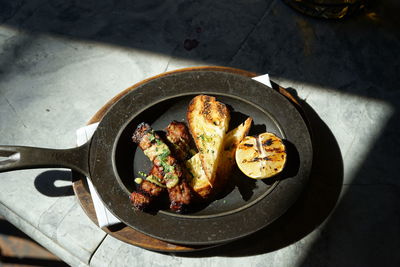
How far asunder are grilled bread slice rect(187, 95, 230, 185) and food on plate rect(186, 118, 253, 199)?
5cm

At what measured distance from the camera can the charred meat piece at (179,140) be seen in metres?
1.99

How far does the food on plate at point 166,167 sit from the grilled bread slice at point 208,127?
155 millimetres

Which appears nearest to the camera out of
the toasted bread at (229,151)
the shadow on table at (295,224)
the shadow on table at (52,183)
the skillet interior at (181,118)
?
the skillet interior at (181,118)

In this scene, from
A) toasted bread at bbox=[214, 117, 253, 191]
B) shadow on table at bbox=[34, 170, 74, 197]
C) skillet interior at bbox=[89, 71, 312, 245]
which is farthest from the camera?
shadow on table at bbox=[34, 170, 74, 197]

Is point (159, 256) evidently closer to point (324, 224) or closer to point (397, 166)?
point (324, 224)

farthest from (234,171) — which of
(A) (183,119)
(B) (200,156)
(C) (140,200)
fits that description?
(C) (140,200)

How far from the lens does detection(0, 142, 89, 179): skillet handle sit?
1.82 m

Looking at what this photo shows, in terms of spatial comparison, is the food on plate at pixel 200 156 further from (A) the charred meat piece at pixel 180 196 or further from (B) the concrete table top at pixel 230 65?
(B) the concrete table top at pixel 230 65

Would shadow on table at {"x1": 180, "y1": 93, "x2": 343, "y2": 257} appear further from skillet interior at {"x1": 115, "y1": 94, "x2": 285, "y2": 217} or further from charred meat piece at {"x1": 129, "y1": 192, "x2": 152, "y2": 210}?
charred meat piece at {"x1": 129, "y1": 192, "x2": 152, "y2": 210}

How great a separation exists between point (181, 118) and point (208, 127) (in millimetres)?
309

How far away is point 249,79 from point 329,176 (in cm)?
85

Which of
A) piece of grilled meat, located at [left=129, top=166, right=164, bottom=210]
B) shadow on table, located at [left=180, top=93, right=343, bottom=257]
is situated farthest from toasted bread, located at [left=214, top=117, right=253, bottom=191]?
shadow on table, located at [left=180, top=93, right=343, bottom=257]

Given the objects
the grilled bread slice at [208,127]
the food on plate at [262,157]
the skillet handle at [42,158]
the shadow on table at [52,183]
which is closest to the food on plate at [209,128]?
the grilled bread slice at [208,127]

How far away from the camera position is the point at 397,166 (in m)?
2.30
